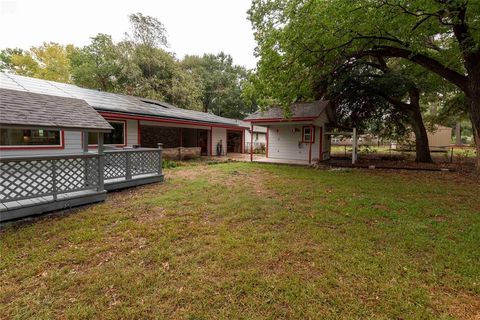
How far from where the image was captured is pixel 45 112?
16.2ft

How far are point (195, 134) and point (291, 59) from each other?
11599 mm

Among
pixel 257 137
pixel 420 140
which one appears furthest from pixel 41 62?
pixel 420 140

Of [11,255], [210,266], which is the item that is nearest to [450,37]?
[210,266]

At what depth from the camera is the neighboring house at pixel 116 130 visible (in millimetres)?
8141

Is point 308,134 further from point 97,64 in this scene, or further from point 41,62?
point 41,62

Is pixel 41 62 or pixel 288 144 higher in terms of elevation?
pixel 41 62

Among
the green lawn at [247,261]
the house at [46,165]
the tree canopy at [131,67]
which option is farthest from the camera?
the tree canopy at [131,67]

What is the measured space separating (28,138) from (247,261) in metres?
9.47

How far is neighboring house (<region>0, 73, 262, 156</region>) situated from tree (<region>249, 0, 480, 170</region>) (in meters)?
6.42

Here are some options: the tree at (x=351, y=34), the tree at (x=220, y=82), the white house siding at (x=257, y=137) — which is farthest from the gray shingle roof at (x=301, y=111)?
the tree at (x=220, y=82)

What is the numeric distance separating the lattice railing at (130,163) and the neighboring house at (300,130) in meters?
7.76

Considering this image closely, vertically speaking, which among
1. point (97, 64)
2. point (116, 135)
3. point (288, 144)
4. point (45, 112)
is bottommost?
point (288, 144)

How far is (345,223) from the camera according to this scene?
425 cm

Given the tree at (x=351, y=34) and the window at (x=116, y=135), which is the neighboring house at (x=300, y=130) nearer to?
the tree at (x=351, y=34)
